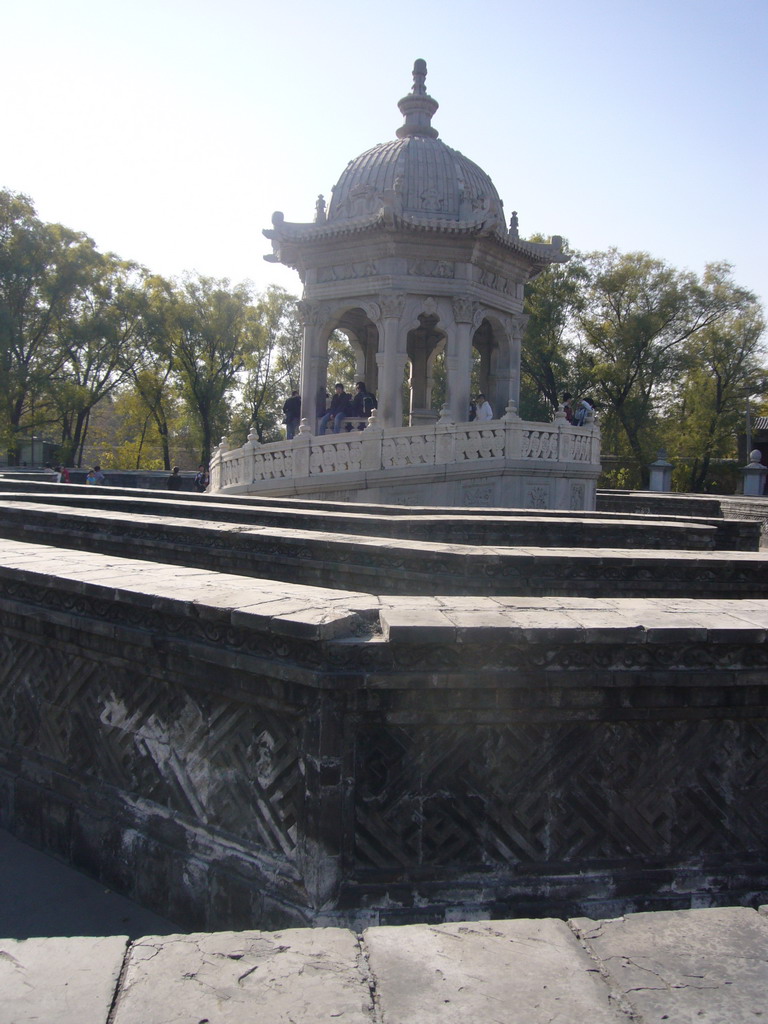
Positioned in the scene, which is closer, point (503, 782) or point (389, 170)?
point (503, 782)

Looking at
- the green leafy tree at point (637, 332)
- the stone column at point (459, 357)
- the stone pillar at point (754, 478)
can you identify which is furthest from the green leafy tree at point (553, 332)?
A: the stone column at point (459, 357)

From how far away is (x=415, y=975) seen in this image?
1.65 metres

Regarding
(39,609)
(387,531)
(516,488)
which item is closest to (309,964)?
(39,609)

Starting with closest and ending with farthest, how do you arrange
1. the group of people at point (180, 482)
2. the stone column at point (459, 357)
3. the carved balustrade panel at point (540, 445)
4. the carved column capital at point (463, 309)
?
1. the carved balustrade panel at point (540, 445)
2. the carved column capital at point (463, 309)
3. the stone column at point (459, 357)
4. the group of people at point (180, 482)

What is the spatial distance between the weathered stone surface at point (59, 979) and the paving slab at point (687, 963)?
1.02 metres

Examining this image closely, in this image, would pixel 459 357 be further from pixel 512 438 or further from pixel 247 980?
pixel 247 980

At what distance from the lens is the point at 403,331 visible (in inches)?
690

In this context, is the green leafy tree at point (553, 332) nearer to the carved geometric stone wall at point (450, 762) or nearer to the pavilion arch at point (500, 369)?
the pavilion arch at point (500, 369)

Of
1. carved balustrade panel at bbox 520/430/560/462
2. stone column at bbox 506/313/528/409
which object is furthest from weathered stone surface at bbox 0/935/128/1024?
stone column at bbox 506/313/528/409

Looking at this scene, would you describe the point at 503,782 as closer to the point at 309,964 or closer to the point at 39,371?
the point at 309,964

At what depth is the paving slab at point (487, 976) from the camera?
5.03 feet

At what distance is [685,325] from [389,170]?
21565 millimetres

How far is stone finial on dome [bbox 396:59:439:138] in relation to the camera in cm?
1966

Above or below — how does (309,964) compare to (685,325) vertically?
below
